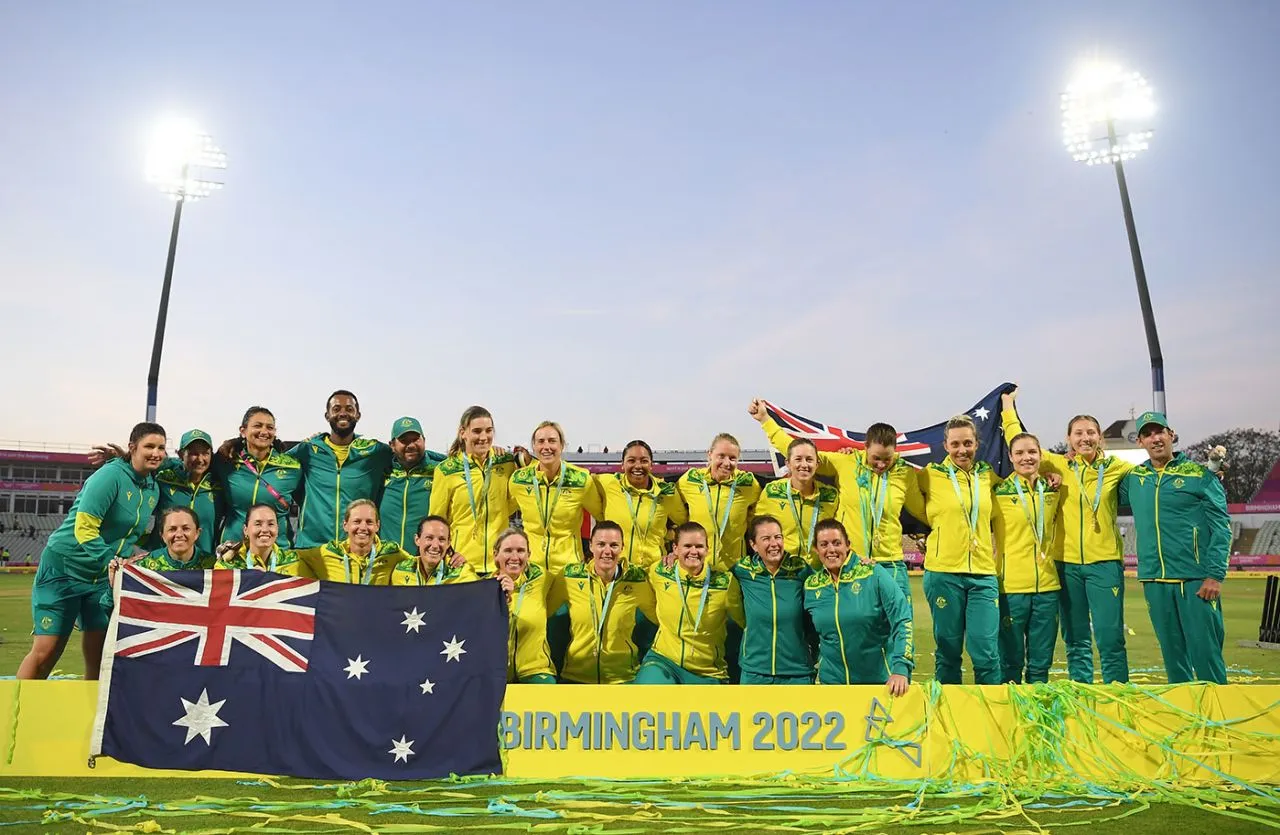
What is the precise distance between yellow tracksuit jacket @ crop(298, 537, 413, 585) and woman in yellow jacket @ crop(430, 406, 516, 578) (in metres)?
0.69

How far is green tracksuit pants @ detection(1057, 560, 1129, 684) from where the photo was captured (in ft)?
23.3

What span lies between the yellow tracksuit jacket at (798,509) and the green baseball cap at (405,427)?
2980 millimetres

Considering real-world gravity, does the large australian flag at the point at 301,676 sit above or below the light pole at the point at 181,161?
below

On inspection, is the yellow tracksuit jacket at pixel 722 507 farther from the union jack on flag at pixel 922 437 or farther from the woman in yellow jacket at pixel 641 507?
the union jack on flag at pixel 922 437

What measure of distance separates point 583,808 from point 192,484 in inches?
183

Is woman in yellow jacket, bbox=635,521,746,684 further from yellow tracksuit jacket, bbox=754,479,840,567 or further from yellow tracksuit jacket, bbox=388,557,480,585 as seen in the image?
yellow tracksuit jacket, bbox=388,557,480,585

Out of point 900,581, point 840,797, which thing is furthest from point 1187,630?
point 840,797

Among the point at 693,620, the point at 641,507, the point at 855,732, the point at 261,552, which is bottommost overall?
the point at 855,732

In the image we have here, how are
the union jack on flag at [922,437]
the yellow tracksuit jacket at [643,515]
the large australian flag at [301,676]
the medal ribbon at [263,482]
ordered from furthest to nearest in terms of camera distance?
the union jack on flag at [922,437], the medal ribbon at [263,482], the yellow tracksuit jacket at [643,515], the large australian flag at [301,676]

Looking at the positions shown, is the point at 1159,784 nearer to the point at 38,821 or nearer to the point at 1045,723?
the point at 1045,723

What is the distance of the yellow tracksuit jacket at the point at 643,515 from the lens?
24.5ft

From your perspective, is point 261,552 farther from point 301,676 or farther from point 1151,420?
point 1151,420

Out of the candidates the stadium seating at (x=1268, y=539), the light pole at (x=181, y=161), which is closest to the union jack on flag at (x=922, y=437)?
the light pole at (x=181, y=161)

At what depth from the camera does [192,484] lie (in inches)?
294
